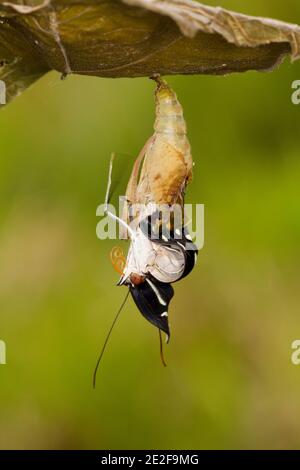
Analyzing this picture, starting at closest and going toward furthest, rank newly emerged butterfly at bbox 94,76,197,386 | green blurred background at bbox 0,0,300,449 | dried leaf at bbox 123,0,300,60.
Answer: dried leaf at bbox 123,0,300,60, newly emerged butterfly at bbox 94,76,197,386, green blurred background at bbox 0,0,300,449

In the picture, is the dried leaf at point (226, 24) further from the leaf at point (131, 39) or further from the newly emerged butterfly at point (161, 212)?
the newly emerged butterfly at point (161, 212)

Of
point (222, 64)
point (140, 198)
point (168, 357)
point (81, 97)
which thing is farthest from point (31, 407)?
point (222, 64)

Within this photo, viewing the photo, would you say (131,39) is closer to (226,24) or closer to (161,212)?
(226,24)

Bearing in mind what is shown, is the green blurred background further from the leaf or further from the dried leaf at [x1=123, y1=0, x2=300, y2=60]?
the dried leaf at [x1=123, y1=0, x2=300, y2=60]

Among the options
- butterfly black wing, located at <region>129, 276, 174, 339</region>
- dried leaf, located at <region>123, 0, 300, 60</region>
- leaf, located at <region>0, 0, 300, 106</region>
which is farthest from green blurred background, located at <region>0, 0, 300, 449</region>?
dried leaf, located at <region>123, 0, 300, 60</region>

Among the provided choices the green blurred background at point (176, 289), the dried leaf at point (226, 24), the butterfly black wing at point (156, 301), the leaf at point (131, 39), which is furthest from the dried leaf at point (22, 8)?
the green blurred background at point (176, 289)

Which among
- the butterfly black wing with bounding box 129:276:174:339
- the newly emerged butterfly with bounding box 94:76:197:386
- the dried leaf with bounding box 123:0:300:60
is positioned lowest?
the butterfly black wing with bounding box 129:276:174:339

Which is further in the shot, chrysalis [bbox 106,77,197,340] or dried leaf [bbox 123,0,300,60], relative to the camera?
chrysalis [bbox 106,77,197,340]
